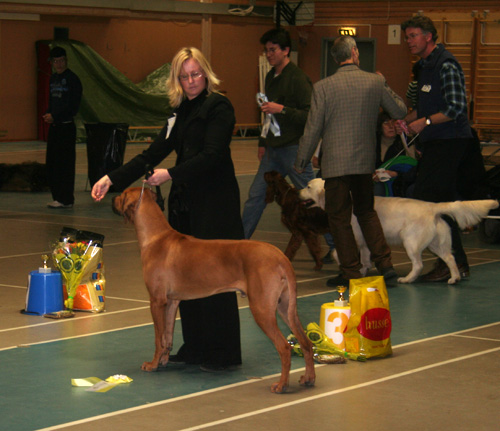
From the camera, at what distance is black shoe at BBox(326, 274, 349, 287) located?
25.1 feet

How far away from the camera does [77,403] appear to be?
14.9ft

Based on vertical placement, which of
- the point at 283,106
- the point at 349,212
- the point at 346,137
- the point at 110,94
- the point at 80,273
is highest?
the point at 110,94

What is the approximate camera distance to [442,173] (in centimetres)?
786

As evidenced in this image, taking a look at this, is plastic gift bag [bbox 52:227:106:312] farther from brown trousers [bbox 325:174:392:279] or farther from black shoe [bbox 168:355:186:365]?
brown trousers [bbox 325:174:392:279]

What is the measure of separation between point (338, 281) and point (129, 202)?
292cm

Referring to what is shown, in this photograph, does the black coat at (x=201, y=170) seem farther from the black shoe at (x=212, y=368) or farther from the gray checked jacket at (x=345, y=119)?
the gray checked jacket at (x=345, y=119)

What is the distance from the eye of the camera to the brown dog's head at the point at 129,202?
5.20 m

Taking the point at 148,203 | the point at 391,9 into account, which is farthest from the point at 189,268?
the point at 391,9

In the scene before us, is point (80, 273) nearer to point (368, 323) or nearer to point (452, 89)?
point (368, 323)

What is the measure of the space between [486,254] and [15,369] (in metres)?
5.71

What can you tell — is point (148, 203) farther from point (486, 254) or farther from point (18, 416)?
point (486, 254)

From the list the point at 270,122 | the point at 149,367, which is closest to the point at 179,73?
the point at 149,367

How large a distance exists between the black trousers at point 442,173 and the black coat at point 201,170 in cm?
292

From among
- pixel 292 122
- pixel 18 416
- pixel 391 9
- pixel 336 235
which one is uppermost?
pixel 391 9
